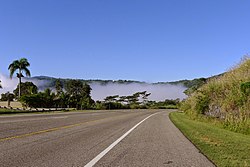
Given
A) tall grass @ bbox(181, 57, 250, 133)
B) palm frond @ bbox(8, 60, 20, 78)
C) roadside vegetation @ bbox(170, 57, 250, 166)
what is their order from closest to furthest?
roadside vegetation @ bbox(170, 57, 250, 166) < tall grass @ bbox(181, 57, 250, 133) < palm frond @ bbox(8, 60, 20, 78)

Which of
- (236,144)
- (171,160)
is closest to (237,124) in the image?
(236,144)

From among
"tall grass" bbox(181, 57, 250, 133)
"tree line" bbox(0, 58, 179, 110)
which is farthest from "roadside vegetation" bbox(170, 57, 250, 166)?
"tree line" bbox(0, 58, 179, 110)

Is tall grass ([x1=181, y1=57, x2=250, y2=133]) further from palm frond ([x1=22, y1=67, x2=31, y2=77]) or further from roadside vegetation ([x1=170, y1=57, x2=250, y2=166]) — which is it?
palm frond ([x1=22, y1=67, x2=31, y2=77])

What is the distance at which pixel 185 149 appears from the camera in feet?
34.0

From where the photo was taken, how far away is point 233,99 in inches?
734

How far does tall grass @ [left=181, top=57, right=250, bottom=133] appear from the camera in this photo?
17.2 m

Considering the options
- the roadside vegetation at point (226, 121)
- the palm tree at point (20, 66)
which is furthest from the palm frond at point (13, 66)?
the roadside vegetation at point (226, 121)

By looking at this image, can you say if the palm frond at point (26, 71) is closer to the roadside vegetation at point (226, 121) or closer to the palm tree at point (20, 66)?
the palm tree at point (20, 66)

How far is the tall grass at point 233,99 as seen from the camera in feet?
56.4

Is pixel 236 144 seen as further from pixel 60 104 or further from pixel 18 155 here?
pixel 60 104

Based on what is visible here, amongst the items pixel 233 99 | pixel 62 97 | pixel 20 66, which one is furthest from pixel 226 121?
pixel 62 97

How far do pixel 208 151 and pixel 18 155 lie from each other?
18.6 feet

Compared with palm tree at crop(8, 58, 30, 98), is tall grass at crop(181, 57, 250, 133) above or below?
below

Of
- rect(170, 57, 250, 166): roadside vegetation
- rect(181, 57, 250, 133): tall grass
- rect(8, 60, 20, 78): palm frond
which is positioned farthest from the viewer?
rect(8, 60, 20, 78): palm frond
